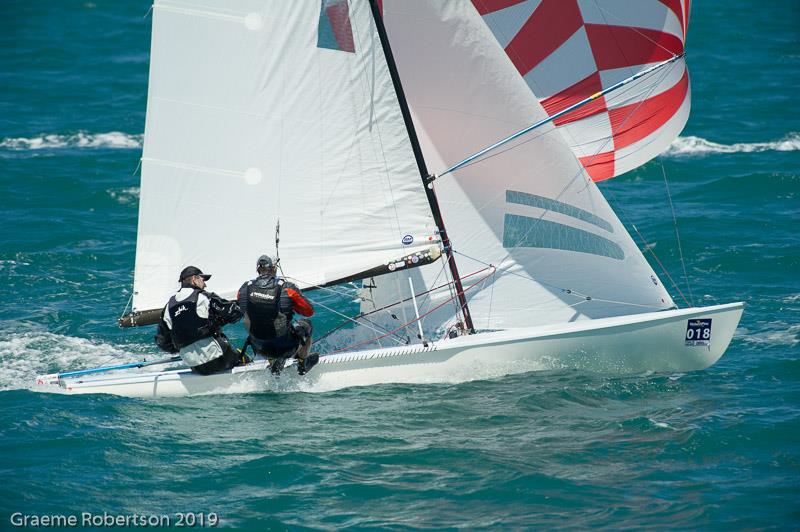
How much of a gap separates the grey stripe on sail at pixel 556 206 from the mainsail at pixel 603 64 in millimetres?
1318

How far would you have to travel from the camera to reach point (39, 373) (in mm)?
11250

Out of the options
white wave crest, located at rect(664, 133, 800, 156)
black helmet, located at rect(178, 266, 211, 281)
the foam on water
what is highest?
white wave crest, located at rect(664, 133, 800, 156)

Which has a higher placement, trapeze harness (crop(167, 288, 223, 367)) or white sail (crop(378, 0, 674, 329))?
white sail (crop(378, 0, 674, 329))

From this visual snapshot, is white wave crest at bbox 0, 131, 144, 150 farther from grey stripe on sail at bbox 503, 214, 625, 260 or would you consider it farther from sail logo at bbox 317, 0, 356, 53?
grey stripe on sail at bbox 503, 214, 625, 260

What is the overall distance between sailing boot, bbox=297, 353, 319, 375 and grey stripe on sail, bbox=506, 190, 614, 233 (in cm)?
285

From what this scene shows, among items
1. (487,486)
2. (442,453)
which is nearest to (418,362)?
(442,453)

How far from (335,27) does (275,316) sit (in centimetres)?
306

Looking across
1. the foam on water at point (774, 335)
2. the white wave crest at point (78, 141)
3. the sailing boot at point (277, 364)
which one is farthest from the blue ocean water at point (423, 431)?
the white wave crest at point (78, 141)

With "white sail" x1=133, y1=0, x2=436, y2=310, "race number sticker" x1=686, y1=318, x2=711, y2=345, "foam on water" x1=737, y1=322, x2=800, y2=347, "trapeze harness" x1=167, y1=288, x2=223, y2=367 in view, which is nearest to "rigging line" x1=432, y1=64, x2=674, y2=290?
"white sail" x1=133, y1=0, x2=436, y2=310

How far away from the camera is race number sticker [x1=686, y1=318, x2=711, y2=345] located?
34.6ft

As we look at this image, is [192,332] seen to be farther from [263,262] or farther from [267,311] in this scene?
[263,262]

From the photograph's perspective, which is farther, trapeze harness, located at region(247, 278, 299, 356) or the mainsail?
the mainsail

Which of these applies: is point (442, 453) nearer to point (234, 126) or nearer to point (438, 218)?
point (438, 218)

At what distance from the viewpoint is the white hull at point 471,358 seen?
10.6 meters
